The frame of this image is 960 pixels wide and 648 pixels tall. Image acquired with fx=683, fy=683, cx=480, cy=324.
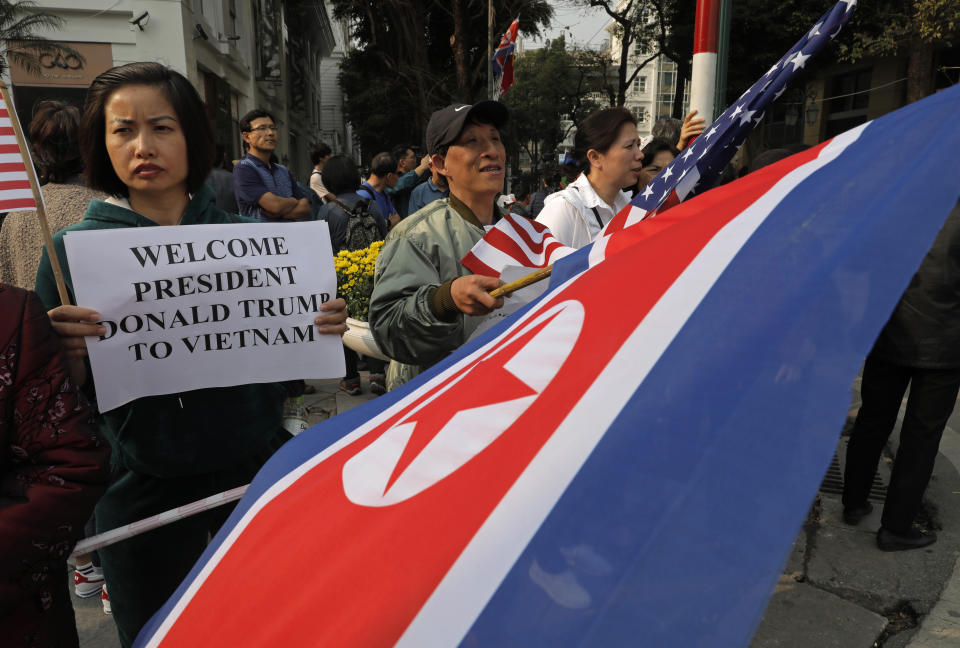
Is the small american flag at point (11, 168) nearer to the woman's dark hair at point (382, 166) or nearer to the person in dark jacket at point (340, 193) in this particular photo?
the person in dark jacket at point (340, 193)

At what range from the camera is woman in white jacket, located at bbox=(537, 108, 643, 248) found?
3090 mm

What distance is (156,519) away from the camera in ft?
5.74

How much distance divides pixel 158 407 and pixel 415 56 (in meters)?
19.7

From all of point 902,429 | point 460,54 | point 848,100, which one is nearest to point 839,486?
point 902,429

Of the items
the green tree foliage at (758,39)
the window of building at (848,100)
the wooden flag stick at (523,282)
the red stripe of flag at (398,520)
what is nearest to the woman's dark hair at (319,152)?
the wooden flag stick at (523,282)

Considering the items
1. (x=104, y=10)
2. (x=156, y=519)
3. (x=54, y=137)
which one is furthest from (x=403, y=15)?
(x=156, y=519)

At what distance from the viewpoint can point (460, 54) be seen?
1842 cm

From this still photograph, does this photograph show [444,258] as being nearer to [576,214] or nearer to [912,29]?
[576,214]

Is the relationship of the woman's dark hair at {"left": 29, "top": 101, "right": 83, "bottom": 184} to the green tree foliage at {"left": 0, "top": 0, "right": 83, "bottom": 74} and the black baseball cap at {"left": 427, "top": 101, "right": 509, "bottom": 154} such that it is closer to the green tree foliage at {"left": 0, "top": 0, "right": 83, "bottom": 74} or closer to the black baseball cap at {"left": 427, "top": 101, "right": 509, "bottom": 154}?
the black baseball cap at {"left": 427, "top": 101, "right": 509, "bottom": 154}

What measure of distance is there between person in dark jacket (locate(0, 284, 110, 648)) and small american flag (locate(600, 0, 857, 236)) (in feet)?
4.39

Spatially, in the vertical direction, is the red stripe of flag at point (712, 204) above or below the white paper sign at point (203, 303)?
above

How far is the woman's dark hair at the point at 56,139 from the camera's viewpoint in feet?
9.45

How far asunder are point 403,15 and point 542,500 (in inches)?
793

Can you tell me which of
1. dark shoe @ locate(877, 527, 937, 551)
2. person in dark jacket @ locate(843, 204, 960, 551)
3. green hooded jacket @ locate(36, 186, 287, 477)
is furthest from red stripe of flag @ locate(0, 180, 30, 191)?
dark shoe @ locate(877, 527, 937, 551)
